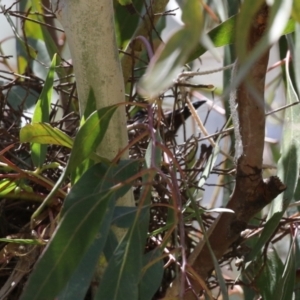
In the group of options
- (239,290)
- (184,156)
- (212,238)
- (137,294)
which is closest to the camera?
(137,294)

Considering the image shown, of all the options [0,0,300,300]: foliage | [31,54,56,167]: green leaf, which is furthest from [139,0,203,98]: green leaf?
[31,54,56,167]: green leaf

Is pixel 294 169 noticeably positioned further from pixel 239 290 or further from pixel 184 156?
pixel 239 290

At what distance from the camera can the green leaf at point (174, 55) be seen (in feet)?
0.73

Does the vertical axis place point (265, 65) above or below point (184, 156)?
above

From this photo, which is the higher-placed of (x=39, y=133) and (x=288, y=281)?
(x=39, y=133)

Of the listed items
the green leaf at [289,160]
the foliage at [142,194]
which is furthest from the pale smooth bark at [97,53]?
the green leaf at [289,160]

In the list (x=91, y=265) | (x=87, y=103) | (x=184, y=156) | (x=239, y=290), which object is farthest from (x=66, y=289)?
(x=239, y=290)

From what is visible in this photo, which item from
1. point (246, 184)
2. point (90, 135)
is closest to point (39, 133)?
point (90, 135)

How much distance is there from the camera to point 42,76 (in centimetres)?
80

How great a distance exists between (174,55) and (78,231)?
7.6 inches

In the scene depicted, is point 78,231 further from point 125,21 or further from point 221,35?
point 125,21

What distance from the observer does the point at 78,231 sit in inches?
15.3

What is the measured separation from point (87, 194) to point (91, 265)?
0.16ft

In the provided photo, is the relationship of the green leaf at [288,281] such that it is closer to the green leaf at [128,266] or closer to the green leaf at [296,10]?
the green leaf at [128,266]
